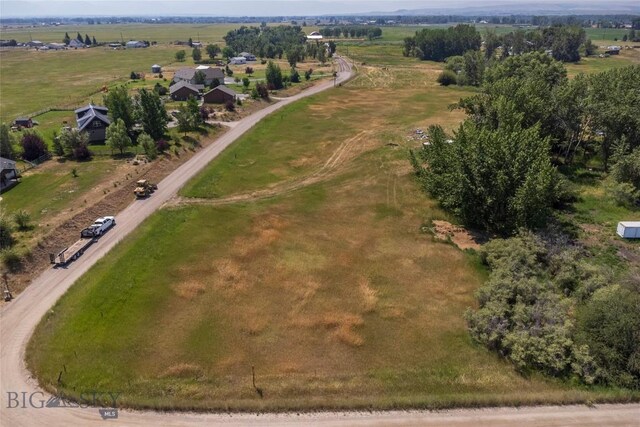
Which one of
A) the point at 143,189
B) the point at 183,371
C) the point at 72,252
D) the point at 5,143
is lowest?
the point at 183,371

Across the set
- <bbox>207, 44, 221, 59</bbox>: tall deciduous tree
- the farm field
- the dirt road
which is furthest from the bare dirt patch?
<bbox>207, 44, 221, 59</bbox>: tall deciduous tree

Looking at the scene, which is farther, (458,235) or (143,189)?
(143,189)

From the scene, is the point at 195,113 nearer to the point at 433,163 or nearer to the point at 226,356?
the point at 433,163

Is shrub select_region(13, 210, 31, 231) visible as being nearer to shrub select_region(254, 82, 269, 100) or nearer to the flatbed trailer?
the flatbed trailer

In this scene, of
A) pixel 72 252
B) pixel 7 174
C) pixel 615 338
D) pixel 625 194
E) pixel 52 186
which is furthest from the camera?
pixel 7 174

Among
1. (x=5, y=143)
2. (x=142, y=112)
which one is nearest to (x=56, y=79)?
(x=142, y=112)

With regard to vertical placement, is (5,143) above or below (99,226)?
above

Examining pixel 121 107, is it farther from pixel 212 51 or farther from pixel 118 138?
pixel 212 51

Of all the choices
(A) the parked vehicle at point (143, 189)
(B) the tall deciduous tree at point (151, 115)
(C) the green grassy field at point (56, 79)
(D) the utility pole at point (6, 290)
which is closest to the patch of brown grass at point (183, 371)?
(D) the utility pole at point (6, 290)
